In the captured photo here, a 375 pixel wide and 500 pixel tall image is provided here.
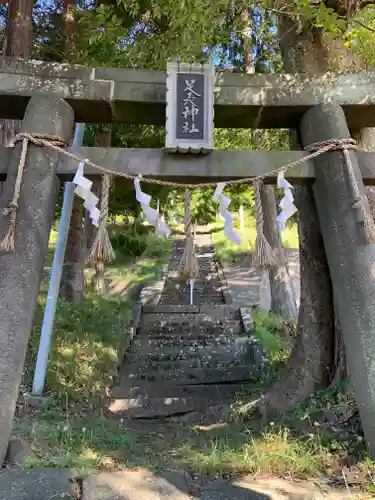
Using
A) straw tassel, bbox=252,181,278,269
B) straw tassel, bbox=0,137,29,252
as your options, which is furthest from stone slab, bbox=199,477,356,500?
straw tassel, bbox=0,137,29,252

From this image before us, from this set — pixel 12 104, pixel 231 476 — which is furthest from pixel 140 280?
pixel 231 476

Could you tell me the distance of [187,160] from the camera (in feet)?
13.0

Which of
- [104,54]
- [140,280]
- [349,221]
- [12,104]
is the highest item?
[104,54]

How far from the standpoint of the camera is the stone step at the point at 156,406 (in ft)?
21.4

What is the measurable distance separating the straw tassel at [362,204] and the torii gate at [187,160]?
0.03m

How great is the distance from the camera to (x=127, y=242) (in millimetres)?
19219

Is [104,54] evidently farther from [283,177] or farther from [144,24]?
[283,177]

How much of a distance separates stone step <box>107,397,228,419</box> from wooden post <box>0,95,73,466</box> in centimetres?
347

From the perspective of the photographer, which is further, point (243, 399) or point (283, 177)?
point (243, 399)

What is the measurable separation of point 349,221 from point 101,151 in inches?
84.8

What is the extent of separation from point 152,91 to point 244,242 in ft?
58.3

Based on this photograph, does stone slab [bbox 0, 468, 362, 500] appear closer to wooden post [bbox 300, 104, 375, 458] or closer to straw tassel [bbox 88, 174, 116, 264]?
wooden post [bbox 300, 104, 375, 458]

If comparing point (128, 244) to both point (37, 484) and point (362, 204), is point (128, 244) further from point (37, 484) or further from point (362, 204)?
point (37, 484)

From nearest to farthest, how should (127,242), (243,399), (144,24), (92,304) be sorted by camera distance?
(243,399), (144,24), (92,304), (127,242)
